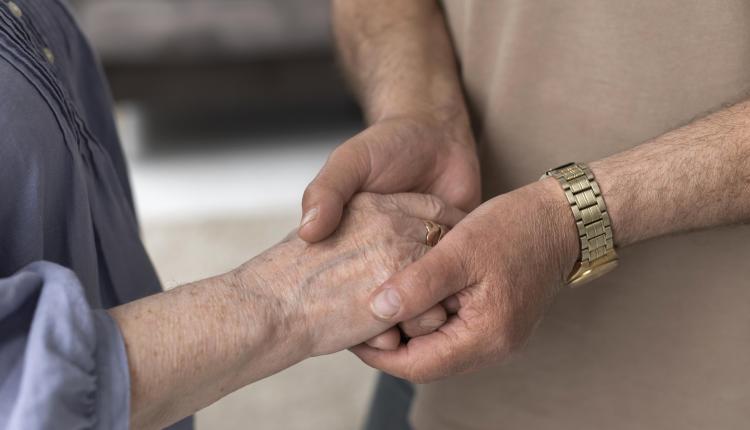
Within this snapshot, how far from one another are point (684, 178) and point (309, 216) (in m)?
0.40

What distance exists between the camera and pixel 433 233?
0.94 m

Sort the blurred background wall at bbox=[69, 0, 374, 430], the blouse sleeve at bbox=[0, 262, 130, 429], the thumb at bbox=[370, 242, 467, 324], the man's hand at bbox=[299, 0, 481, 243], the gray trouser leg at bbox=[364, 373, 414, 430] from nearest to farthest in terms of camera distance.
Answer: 1. the blouse sleeve at bbox=[0, 262, 130, 429]
2. the thumb at bbox=[370, 242, 467, 324]
3. the man's hand at bbox=[299, 0, 481, 243]
4. the gray trouser leg at bbox=[364, 373, 414, 430]
5. the blurred background wall at bbox=[69, 0, 374, 430]

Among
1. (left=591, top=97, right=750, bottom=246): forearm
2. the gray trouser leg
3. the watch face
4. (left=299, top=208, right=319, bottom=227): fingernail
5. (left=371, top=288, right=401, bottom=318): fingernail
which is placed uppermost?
(left=299, top=208, right=319, bottom=227): fingernail

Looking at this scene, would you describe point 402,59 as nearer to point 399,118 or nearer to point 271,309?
point 399,118

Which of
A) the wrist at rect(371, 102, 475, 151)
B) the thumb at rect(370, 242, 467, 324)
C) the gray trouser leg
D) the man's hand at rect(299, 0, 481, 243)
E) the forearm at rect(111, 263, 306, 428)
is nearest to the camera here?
the forearm at rect(111, 263, 306, 428)

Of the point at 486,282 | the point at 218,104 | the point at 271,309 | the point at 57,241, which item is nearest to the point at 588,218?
the point at 486,282

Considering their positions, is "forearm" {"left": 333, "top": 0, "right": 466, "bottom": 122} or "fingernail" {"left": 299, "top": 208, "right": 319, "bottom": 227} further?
"forearm" {"left": 333, "top": 0, "right": 466, "bottom": 122}

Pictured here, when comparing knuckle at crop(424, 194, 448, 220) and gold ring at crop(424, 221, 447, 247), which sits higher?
knuckle at crop(424, 194, 448, 220)

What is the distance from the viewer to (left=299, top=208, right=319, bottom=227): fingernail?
856mm

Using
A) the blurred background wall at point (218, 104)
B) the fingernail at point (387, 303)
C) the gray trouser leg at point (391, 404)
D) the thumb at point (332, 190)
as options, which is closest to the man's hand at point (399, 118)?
the thumb at point (332, 190)

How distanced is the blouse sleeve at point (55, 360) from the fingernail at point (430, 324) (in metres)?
0.32

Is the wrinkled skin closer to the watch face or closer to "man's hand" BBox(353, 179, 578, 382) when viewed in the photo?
"man's hand" BBox(353, 179, 578, 382)

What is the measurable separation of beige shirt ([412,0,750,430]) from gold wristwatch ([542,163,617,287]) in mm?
140

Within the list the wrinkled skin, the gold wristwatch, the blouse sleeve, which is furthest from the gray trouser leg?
the blouse sleeve
